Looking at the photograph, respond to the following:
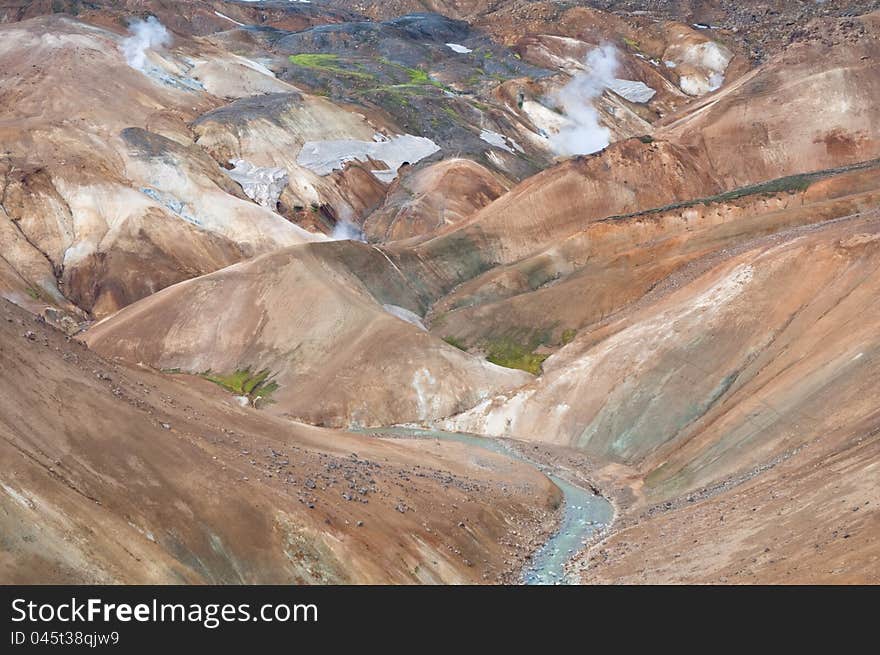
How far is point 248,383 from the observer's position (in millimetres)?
77938

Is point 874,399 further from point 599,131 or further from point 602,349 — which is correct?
point 599,131

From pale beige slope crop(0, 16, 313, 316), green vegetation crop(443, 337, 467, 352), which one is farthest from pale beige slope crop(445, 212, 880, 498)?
pale beige slope crop(0, 16, 313, 316)

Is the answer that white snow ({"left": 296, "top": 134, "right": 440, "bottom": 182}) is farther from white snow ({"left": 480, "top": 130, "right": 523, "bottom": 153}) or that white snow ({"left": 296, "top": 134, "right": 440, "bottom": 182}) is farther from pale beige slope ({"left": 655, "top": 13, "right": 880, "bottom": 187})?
pale beige slope ({"left": 655, "top": 13, "right": 880, "bottom": 187})

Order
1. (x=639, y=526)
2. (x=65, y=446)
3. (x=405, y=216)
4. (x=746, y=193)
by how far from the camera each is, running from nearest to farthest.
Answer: (x=65, y=446)
(x=639, y=526)
(x=746, y=193)
(x=405, y=216)

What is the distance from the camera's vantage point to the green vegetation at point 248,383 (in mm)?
75875

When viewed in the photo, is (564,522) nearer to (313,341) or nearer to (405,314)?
(313,341)

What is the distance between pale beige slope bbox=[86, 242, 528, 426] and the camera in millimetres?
73062

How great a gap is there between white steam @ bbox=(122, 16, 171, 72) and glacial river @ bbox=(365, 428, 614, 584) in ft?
308

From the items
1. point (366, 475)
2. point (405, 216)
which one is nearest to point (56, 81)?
point (405, 216)

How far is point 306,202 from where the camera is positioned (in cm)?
13038

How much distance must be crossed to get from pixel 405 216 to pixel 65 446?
93.4 meters

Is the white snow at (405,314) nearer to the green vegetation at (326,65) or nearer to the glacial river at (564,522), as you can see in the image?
the glacial river at (564,522)

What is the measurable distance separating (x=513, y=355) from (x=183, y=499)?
51.6 m

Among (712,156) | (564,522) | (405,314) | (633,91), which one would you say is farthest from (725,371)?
(633,91)
